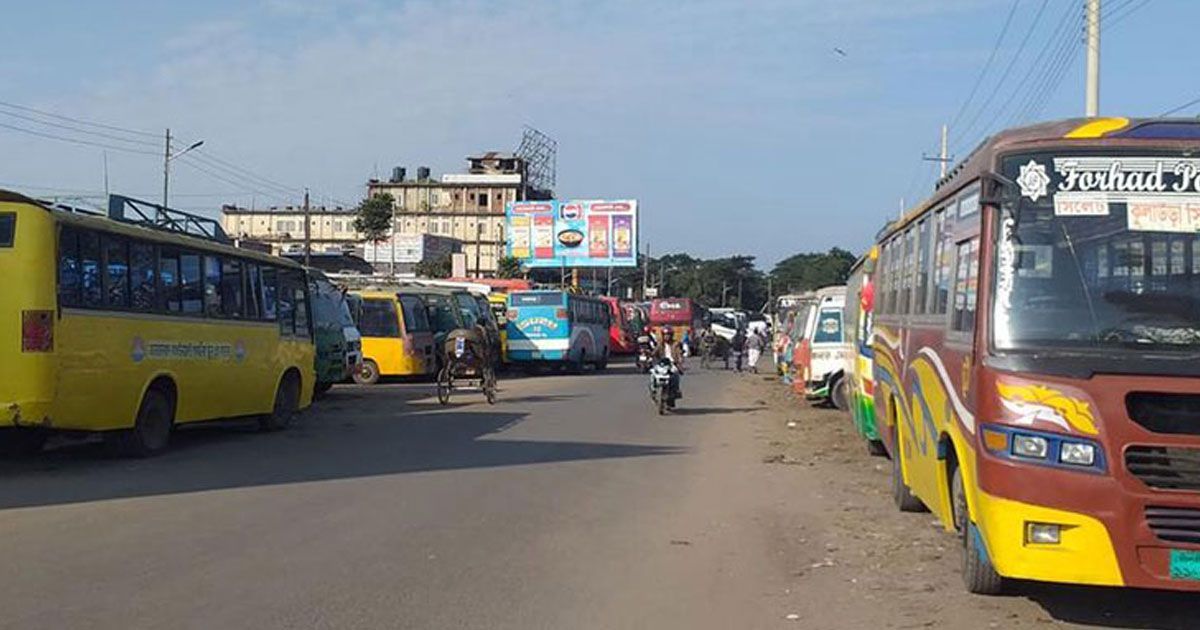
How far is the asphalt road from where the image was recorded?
22.3ft

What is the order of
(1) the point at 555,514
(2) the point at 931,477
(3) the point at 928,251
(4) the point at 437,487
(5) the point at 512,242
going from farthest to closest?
(5) the point at 512,242 < (4) the point at 437,487 < (1) the point at 555,514 < (3) the point at 928,251 < (2) the point at 931,477

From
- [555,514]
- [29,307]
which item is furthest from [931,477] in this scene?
[29,307]

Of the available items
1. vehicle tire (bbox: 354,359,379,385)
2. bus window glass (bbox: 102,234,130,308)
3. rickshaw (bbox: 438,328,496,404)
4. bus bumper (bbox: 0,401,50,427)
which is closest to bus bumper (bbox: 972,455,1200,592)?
bus bumper (bbox: 0,401,50,427)

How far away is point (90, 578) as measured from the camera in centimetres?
737

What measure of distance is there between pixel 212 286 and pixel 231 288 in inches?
24.4

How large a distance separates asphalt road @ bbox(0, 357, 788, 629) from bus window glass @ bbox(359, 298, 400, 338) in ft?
40.0

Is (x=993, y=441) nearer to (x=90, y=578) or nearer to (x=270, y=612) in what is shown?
(x=270, y=612)

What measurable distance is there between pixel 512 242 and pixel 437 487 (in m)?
63.8

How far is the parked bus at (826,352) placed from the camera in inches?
832

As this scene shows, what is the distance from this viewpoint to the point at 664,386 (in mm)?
20953

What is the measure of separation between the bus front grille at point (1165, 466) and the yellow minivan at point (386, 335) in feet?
78.5

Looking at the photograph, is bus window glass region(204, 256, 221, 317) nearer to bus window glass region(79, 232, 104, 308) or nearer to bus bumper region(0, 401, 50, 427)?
bus window glass region(79, 232, 104, 308)

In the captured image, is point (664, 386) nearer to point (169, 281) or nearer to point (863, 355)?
point (863, 355)

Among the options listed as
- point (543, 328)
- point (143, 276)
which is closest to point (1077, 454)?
point (143, 276)
